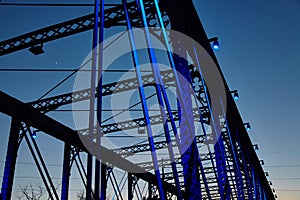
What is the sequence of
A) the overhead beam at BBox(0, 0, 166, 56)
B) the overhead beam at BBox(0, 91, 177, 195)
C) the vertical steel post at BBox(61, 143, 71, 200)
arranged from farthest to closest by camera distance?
the overhead beam at BBox(0, 0, 166, 56) → the vertical steel post at BBox(61, 143, 71, 200) → the overhead beam at BBox(0, 91, 177, 195)

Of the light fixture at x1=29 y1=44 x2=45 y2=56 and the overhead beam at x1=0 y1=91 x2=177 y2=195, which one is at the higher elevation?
the light fixture at x1=29 y1=44 x2=45 y2=56

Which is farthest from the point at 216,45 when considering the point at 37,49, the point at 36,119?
the point at 37,49

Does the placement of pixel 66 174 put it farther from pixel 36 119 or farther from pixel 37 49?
pixel 37 49

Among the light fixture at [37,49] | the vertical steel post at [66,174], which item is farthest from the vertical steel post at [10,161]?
the light fixture at [37,49]

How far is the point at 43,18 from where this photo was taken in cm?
1004

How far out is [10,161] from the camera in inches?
239

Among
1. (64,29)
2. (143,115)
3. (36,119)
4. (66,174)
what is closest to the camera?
(36,119)

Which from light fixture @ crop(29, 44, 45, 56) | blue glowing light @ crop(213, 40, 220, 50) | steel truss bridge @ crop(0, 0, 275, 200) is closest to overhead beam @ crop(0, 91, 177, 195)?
steel truss bridge @ crop(0, 0, 275, 200)

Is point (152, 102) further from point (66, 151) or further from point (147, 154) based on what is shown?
point (66, 151)

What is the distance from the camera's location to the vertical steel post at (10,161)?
5711 mm

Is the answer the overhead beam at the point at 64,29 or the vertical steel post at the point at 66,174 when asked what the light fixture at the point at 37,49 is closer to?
the overhead beam at the point at 64,29

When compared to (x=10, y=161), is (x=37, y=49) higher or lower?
higher

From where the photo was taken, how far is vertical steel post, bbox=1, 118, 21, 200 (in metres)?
5.71

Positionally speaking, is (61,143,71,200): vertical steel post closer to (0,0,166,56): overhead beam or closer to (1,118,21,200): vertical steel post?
(1,118,21,200): vertical steel post
